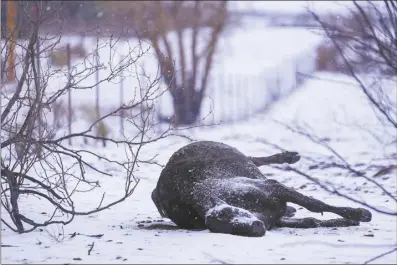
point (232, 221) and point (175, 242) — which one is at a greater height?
point (232, 221)

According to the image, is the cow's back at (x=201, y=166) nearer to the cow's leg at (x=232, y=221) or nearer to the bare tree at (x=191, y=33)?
the cow's leg at (x=232, y=221)

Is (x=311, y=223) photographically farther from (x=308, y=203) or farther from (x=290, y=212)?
(x=290, y=212)

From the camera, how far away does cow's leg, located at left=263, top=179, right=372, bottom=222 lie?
675 cm

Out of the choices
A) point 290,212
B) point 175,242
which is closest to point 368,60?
point 290,212

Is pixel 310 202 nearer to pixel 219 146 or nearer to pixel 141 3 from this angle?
pixel 219 146

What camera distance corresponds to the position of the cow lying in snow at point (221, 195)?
661 centimetres

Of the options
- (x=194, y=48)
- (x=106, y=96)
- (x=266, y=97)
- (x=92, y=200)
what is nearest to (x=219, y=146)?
(x=92, y=200)

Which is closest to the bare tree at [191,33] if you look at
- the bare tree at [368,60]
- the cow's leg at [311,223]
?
the bare tree at [368,60]

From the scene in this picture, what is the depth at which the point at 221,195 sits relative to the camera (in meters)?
6.64

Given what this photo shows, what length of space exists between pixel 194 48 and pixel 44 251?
64.1ft

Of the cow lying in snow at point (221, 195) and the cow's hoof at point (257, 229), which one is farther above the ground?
the cow lying in snow at point (221, 195)

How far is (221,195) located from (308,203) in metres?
0.76

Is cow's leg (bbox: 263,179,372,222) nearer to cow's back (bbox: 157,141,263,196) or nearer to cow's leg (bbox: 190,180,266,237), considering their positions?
cow's back (bbox: 157,141,263,196)

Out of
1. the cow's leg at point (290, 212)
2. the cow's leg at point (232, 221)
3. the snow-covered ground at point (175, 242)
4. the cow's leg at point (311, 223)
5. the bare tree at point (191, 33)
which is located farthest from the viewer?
the bare tree at point (191, 33)
